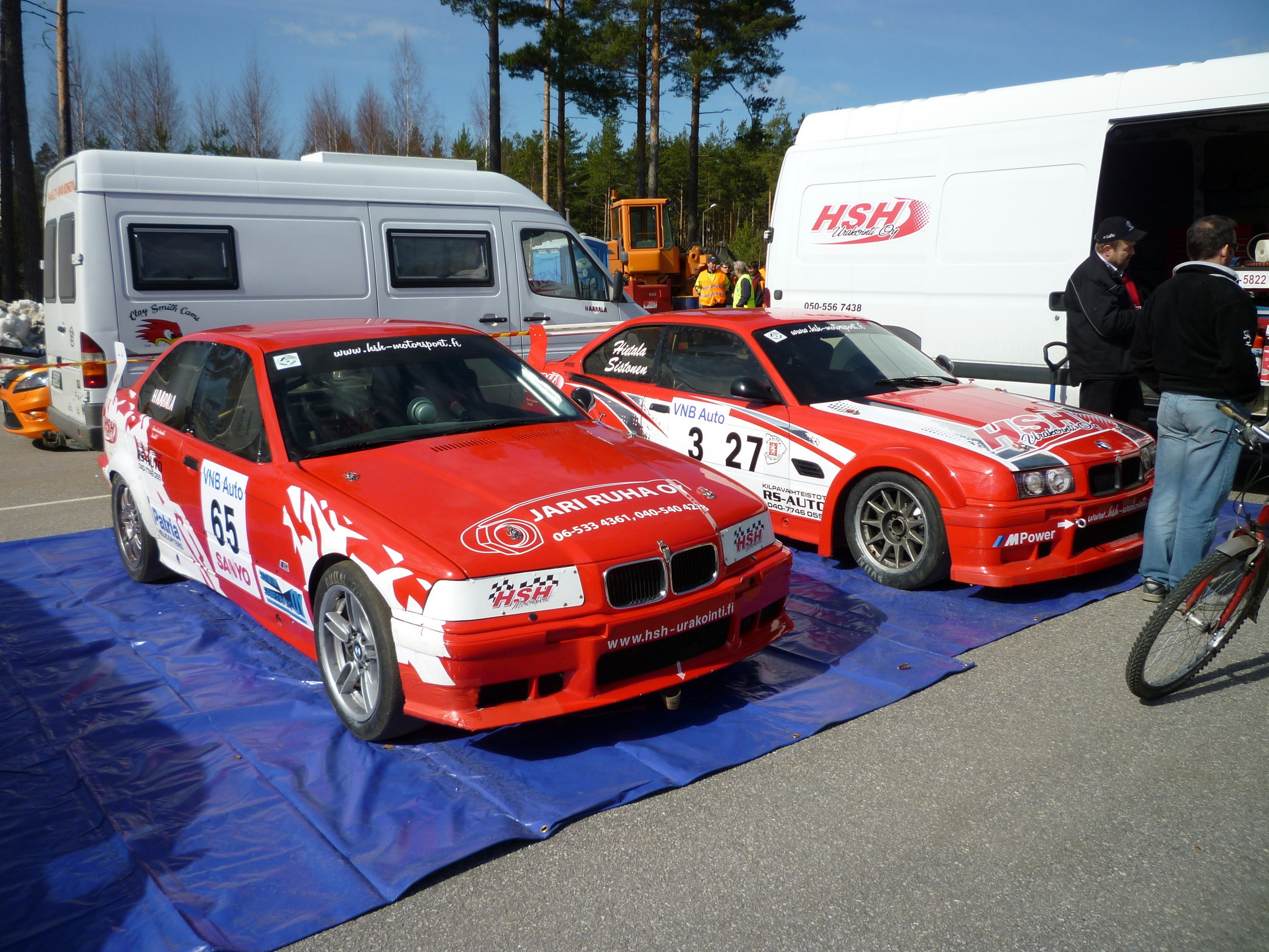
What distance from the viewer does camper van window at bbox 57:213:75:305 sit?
853 cm

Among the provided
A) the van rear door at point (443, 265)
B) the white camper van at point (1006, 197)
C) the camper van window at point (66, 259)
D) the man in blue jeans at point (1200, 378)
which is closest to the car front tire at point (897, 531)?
the man in blue jeans at point (1200, 378)

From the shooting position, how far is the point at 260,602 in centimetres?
424

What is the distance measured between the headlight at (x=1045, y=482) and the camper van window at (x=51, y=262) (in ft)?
28.6

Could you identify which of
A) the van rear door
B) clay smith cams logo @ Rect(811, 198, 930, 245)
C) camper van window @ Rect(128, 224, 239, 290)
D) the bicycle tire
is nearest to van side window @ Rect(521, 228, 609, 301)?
the van rear door

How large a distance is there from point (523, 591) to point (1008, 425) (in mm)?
3276

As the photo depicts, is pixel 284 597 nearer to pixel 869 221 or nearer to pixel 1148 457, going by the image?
pixel 1148 457

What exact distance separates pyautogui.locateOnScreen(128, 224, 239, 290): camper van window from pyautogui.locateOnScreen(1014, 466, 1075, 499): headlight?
7.13m

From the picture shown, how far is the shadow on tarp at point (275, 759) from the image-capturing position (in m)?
2.75

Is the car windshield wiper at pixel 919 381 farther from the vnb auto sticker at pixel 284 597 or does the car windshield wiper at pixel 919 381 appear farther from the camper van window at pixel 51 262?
the camper van window at pixel 51 262

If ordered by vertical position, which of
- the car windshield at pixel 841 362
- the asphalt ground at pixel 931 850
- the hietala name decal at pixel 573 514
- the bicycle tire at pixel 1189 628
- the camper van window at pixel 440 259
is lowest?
the asphalt ground at pixel 931 850

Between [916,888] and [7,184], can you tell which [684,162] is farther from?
[916,888]

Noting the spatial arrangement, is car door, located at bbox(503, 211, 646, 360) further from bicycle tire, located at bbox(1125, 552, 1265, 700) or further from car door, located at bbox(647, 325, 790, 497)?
bicycle tire, located at bbox(1125, 552, 1265, 700)

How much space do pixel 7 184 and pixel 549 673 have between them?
94.6ft

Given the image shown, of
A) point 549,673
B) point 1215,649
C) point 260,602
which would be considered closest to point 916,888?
point 549,673
